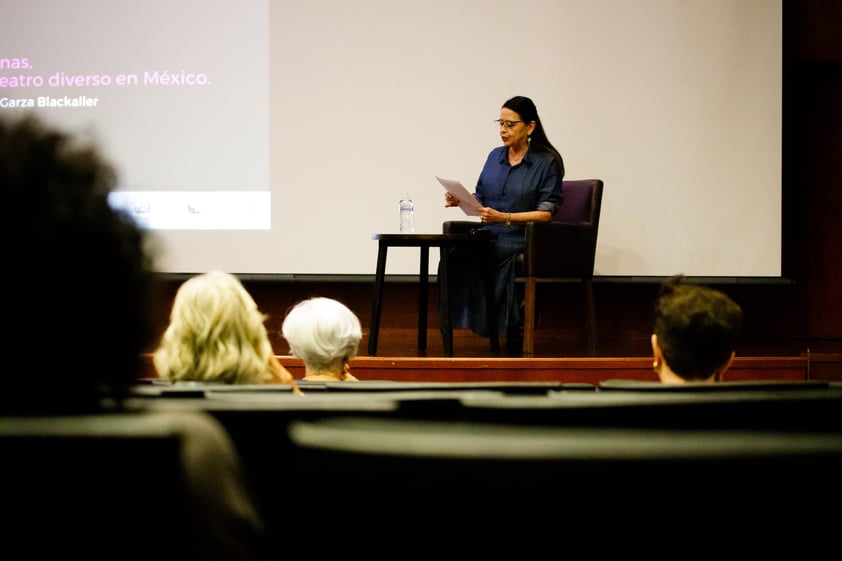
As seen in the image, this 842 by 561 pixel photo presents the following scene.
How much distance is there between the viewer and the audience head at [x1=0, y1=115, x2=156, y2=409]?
2.29ft

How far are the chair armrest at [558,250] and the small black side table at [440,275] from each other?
18cm

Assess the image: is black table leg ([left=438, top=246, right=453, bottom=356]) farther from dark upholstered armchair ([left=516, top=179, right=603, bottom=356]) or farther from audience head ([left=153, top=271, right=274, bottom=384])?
audience head ([left=153, top=271, right=274, bottom=384])

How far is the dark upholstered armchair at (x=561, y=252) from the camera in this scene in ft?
13.2

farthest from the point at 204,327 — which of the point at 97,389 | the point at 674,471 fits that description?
the point at 674,471

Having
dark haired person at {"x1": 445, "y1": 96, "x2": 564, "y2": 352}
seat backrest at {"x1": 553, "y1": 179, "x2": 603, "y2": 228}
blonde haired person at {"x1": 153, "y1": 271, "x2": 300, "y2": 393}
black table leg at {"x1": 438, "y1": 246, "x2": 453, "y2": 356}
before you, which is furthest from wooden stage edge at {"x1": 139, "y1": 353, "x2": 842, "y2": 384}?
blonde haired person at {"x1": 153, "y1": 271, "x2": 300, "y2": 393}

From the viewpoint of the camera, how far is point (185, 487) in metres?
0.64

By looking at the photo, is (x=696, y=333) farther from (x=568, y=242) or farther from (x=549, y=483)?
(x=568, y=242)

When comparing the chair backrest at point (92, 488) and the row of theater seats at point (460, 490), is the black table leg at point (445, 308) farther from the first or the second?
the chair backrest at point (92, 488)

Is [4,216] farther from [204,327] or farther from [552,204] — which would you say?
[552,204]

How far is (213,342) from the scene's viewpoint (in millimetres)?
1723

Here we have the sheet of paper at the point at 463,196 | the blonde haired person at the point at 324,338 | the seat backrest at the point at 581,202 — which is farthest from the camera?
the seat backrest at the point at 581,202

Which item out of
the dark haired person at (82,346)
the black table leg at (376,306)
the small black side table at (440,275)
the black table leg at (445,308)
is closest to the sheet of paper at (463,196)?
the small black side table at (440,275)

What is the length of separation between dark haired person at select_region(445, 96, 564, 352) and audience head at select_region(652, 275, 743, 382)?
2.39 meters

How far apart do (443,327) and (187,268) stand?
6.04 feet
